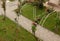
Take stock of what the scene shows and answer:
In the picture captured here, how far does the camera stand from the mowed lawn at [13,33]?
→ 17.5 meters

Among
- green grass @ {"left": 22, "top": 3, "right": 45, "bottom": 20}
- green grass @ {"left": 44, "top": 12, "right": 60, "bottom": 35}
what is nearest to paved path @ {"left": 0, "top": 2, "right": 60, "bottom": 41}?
green grass @ {"left": 44, "top": 12, "right": 60, "bottom": 35}

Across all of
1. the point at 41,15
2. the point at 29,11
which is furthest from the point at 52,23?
the point at 29,11

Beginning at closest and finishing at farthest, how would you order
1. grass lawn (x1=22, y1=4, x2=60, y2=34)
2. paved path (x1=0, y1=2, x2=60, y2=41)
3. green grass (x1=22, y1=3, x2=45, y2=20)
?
paved path (x1=0, y1=2, x2=60, y2=41), grass lawn (x1=22, y1=4, x2=60, y2=34), green grass (x1=22, y1=3, x2=45, y2=20)

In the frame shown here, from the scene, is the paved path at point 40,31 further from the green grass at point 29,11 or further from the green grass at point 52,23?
the green grass at point 29,11

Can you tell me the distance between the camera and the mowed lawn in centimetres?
1750

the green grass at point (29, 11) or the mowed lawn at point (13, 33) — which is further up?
the green grass at point (29, 11)

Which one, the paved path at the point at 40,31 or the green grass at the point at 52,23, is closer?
the paved path at the point at 40,31

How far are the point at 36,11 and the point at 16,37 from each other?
17.7 feet

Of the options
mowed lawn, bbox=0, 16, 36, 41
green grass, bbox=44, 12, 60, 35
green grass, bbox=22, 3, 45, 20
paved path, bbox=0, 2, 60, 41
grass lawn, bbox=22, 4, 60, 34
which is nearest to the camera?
mowed lawn, bbox=0, 16, 36, 41

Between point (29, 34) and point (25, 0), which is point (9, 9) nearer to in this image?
point (25, 0)

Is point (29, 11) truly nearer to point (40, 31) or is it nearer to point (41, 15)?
point (41, 15)

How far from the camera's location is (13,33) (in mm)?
18219

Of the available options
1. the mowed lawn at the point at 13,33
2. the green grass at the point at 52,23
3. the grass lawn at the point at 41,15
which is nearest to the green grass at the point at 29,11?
the grass lawn at the point at 41,15

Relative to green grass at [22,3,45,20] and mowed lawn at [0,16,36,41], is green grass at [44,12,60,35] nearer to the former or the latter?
green grass at [22,3,45,20]
